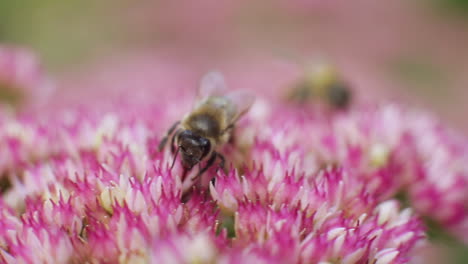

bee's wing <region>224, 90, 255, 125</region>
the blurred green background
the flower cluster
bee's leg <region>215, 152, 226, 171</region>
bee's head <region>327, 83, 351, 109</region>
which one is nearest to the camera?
the flower cluster

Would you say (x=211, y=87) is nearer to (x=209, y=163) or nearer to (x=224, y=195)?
(x=209, y=163)

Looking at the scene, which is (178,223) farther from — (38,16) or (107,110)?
(38,16)

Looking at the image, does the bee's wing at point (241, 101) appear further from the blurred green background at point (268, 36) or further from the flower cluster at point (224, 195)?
the blurred green background at point (268, 36)

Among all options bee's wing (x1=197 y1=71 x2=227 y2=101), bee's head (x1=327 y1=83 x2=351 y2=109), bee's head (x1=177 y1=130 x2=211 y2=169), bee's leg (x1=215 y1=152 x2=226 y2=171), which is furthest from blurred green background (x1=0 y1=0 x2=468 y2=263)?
bee's head (x1=177 y1=130 x2=211 y2=169)

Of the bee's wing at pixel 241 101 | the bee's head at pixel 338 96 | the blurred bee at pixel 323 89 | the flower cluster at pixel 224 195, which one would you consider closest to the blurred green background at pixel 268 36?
the blurred bee at pixel 323 89

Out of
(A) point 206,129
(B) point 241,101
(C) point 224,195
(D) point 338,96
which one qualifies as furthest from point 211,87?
(D) point 338,96

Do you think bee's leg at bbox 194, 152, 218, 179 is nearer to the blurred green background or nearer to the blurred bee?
the blurred bee

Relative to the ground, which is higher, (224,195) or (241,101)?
(241,101)
